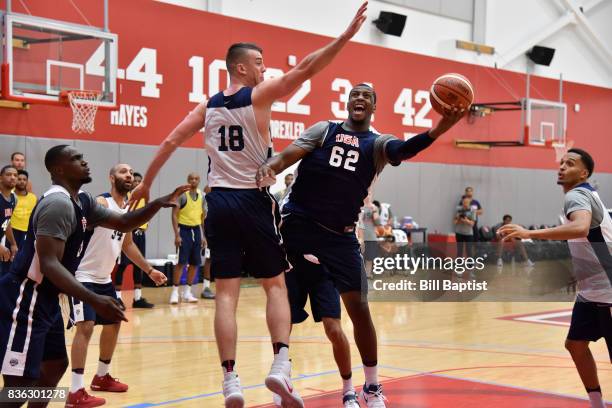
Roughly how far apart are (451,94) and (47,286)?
2899 mm

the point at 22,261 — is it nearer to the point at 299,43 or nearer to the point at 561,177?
the point at 561,177

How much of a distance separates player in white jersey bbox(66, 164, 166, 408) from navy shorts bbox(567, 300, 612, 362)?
3147 millimetres

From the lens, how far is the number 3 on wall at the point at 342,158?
579 centimetres

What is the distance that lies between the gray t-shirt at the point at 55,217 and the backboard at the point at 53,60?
8121 mm

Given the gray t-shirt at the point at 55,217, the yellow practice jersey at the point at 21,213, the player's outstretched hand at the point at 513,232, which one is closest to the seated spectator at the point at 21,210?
the yellow practice jersey at the point at 21,213

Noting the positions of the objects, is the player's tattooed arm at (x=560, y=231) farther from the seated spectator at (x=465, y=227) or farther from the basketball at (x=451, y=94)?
the seated spectator at (x=465, y=227)

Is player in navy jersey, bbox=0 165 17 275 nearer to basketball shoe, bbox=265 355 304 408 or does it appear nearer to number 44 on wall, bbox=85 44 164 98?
number 44 on wall, bbox=85 44 164 98

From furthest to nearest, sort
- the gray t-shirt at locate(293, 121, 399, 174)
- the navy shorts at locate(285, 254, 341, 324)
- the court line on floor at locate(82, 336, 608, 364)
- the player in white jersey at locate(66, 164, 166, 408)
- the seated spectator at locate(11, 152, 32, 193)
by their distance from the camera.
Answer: the seated spectator at locate(11, 152, 32, 193), the court line on floor at locate(82, 336, 608, 364), the player in white jersey at locate(66, 164, 166, 408), the navy shorts at locate(285, 254, 341, 324), the gray t-shirt at locate(293, 121, 399, 174)

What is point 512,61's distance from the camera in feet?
77.7

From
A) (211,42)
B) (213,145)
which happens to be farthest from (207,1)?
(213,145)

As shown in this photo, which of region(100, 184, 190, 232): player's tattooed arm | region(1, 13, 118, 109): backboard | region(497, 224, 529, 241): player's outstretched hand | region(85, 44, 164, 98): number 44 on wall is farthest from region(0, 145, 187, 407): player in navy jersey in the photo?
region(85, 44, 164, 98): number 44 on wall

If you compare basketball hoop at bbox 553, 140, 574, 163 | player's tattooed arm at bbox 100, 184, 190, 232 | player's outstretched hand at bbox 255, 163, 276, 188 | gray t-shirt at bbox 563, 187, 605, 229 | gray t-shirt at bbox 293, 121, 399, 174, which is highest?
basketball hoop at bbox 553, 140, 574, 163

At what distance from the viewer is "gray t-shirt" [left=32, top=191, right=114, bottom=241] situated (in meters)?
4.38

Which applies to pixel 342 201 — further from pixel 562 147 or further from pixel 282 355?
pixel 562 147
